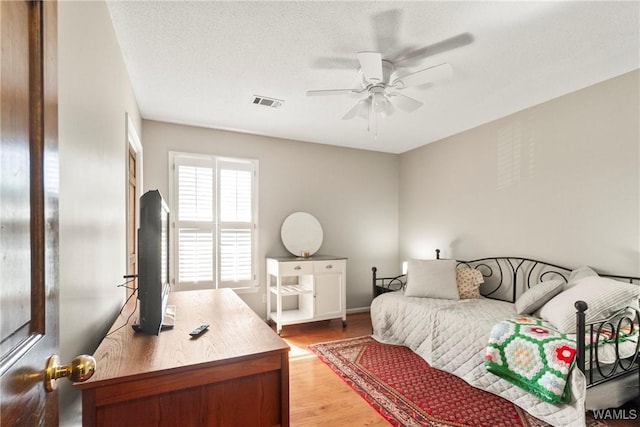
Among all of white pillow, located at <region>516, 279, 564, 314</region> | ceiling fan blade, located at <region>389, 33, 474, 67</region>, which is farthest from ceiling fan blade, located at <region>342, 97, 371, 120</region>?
white pillow, located at <region>516, 279, 564, 314</region>

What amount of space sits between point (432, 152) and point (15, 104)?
14.3 feet

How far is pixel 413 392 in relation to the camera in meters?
2.36

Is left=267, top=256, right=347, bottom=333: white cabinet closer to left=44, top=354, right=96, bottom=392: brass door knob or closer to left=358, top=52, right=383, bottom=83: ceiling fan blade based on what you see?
left=358, top=52, right=383, bottom=83: ceiling fan blade

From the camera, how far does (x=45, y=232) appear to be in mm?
602

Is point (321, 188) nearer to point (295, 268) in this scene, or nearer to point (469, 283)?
point (295, 268)

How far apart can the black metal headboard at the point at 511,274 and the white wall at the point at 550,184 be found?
3.2 inches

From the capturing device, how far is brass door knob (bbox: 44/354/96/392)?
617mm

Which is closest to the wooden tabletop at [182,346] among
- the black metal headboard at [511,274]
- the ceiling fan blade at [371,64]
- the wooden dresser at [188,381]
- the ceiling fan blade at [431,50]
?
the wooden dresser at [188,381]

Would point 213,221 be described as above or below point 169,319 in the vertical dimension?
above

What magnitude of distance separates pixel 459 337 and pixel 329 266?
1691 mm

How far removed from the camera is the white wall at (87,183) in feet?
3.46

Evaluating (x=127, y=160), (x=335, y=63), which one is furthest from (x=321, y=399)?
(x=335, y=63)

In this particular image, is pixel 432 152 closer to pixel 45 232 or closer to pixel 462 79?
pixel 462 79

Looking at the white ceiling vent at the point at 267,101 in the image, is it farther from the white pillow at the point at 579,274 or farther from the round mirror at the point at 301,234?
the white pillow at the point at 579,274
